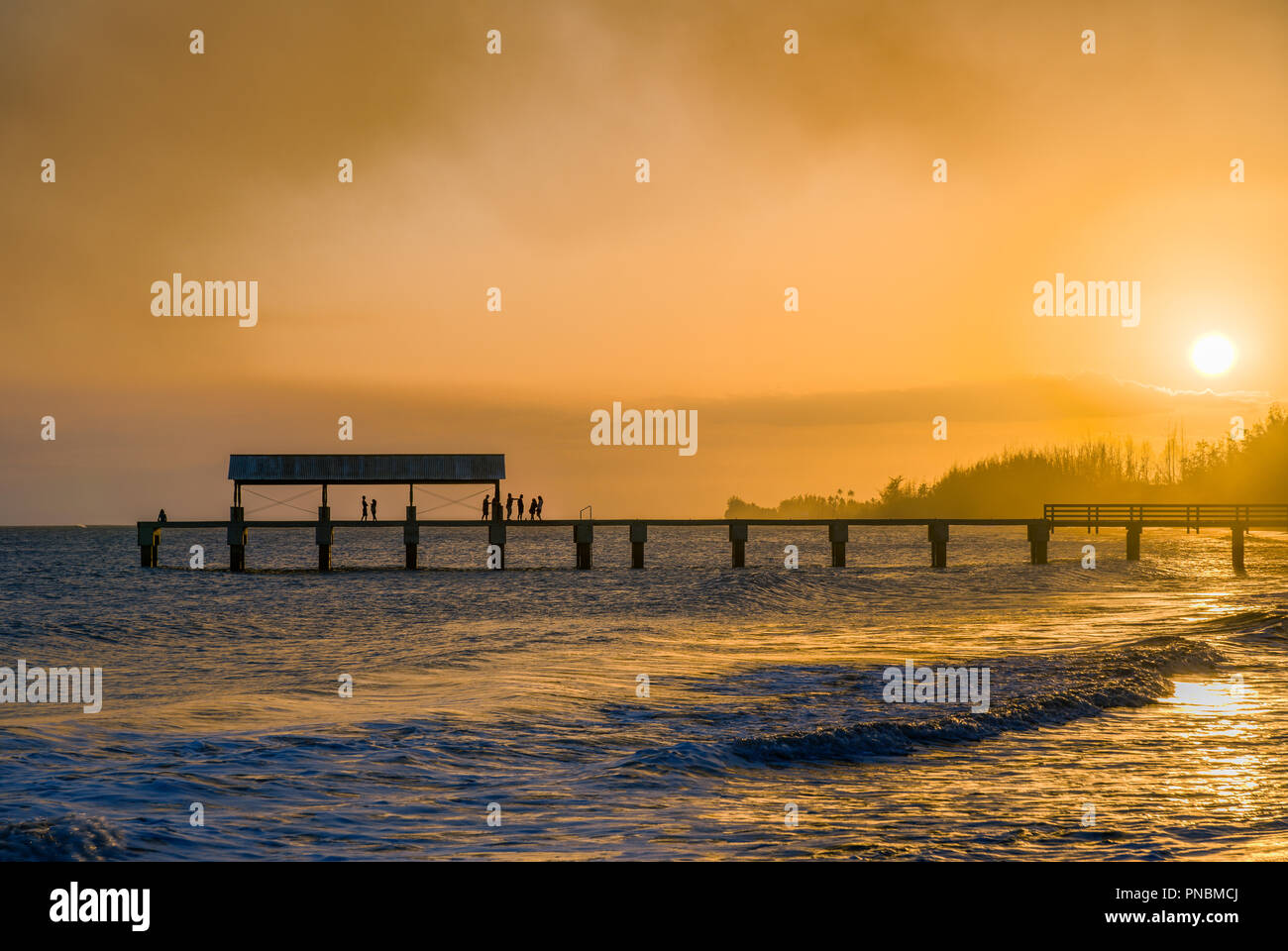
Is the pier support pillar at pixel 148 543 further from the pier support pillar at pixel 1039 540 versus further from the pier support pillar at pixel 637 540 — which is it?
the pier support pillar at pixel 1039 540

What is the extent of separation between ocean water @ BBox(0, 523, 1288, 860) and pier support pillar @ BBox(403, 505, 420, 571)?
2231 centimetres

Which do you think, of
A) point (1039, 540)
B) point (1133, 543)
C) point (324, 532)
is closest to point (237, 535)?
point (324, 532)

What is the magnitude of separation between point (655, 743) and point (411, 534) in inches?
1722

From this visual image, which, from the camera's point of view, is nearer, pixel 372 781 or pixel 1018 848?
pixel 1018 848

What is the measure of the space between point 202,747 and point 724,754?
19.3ft

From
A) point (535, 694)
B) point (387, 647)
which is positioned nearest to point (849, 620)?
point (387, 647)

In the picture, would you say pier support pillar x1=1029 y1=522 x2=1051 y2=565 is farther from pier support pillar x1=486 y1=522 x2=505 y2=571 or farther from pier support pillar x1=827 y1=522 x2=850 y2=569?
pier support pillar x1=486 y1=522 x2=505 y2=571

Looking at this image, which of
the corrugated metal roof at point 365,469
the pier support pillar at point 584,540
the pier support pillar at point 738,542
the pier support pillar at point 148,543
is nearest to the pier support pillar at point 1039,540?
the pier support pillar at point 738,542

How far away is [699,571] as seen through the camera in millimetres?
53281

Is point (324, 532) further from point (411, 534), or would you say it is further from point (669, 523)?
point (669, 523)

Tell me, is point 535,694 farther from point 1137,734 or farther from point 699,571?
point 699,571

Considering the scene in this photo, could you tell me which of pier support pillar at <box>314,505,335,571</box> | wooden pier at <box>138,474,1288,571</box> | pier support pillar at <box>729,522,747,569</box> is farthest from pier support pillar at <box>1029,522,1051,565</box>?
pier support pillar at <box>314,505,335,571</box>

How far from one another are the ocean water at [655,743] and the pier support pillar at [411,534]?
22.3 meters

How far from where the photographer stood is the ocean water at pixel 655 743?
340 inches
